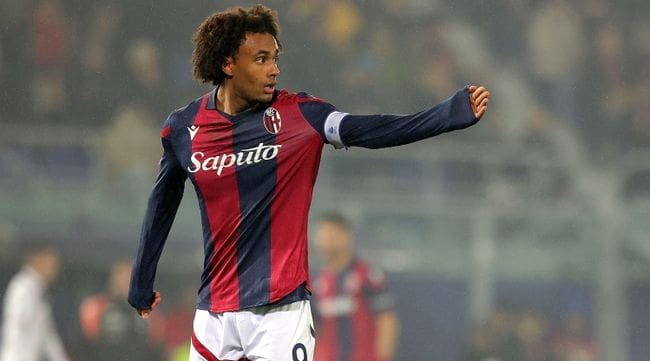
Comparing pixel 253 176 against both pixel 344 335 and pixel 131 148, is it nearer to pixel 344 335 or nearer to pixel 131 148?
pixel 344 335

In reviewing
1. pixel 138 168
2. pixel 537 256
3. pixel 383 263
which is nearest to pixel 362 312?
pixel 383 263

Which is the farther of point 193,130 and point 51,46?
point 51,46

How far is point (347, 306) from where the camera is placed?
26.4 ft

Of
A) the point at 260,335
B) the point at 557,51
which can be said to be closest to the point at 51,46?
the point at 557,51

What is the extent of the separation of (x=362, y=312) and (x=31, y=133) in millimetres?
3299

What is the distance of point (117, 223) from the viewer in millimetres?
9492

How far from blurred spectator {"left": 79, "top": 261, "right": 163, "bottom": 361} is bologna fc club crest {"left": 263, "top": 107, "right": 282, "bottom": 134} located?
18.2 feet

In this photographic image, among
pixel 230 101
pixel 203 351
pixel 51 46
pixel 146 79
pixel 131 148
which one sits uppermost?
pixel 51 46

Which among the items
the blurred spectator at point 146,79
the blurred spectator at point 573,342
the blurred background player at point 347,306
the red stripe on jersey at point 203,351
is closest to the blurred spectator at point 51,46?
the blurred spectator at point 146,79

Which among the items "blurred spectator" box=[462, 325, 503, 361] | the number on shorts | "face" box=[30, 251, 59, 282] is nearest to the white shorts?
the number on shorts

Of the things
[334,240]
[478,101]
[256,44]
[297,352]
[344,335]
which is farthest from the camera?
[344,335]

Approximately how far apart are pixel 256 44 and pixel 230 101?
0.68ft

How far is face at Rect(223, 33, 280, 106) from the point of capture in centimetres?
366

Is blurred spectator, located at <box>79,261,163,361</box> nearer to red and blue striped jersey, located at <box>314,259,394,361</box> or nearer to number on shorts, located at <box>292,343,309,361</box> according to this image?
red and blue striped jersey, located at <box>314,259,394,361</box>
